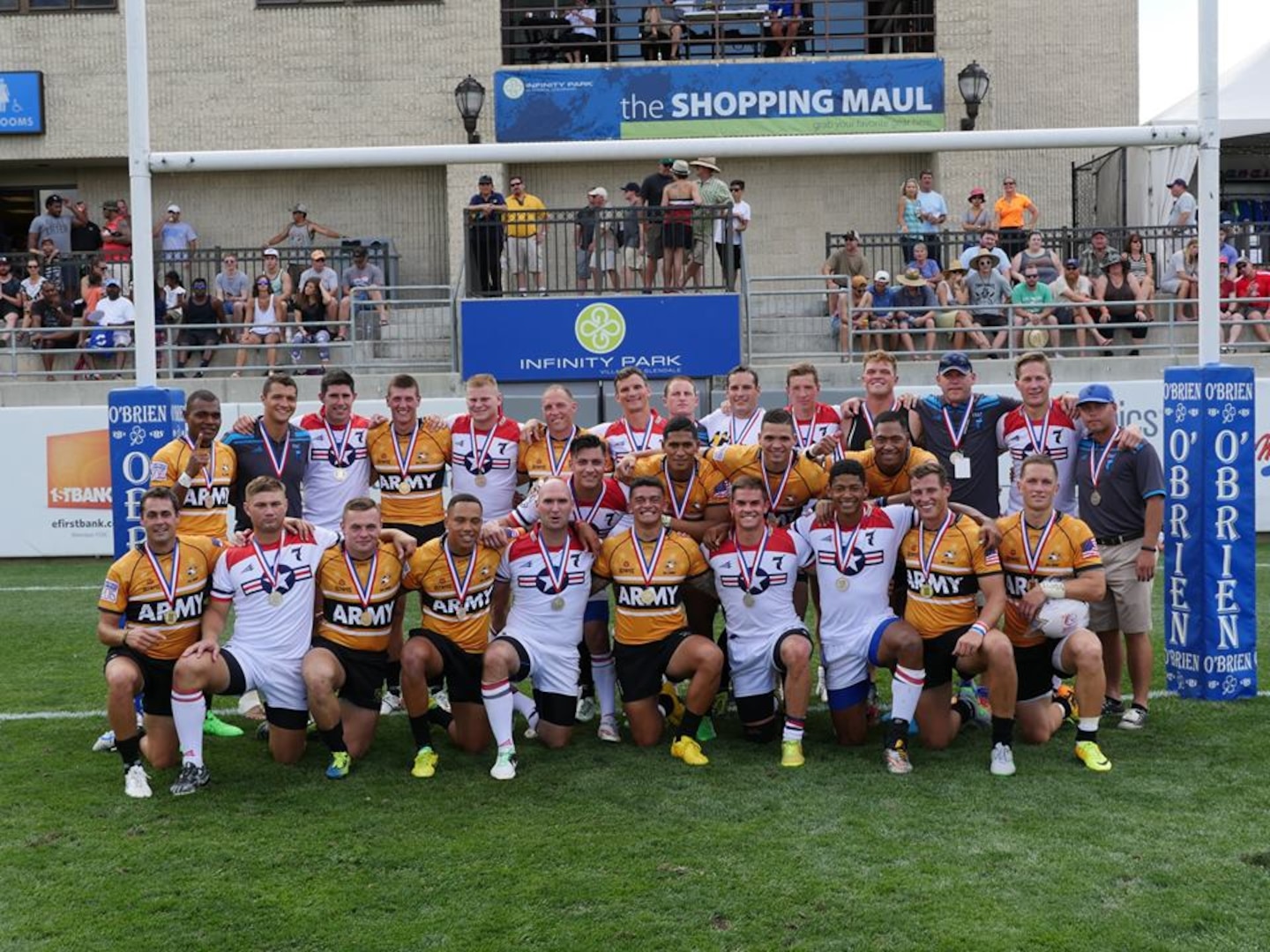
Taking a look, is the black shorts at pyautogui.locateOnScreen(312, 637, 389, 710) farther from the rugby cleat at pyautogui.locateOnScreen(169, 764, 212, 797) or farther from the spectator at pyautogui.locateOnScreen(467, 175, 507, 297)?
the spectator at pyautogui.locateOnScreen(467, 175, 507, 297)

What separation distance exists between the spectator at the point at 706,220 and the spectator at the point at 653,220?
36cm

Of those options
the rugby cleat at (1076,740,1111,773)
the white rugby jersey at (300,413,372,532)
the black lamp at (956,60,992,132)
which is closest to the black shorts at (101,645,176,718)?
the white rugby jersey at (300,413,372,532)

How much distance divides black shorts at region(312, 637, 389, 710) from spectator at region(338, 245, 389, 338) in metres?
9.04

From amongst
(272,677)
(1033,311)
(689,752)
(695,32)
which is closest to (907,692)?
(689,752)

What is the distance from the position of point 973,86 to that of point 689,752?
46.4 ft

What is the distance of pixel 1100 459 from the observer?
7.59m

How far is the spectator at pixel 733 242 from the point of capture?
1558 centimetres

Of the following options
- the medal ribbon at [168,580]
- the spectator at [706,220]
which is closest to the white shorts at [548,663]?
the medal ribbon at [168,580]

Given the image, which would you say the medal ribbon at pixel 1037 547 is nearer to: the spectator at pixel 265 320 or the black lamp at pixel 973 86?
the spectator at pixel 265 320

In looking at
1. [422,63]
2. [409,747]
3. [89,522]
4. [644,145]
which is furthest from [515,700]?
[422,63]

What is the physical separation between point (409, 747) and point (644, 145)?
3.32 metres

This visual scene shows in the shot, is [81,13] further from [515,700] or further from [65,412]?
[515,700]

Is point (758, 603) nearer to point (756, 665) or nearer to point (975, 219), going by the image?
point (756, 665)

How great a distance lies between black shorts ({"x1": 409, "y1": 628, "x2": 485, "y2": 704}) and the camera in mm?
6941
